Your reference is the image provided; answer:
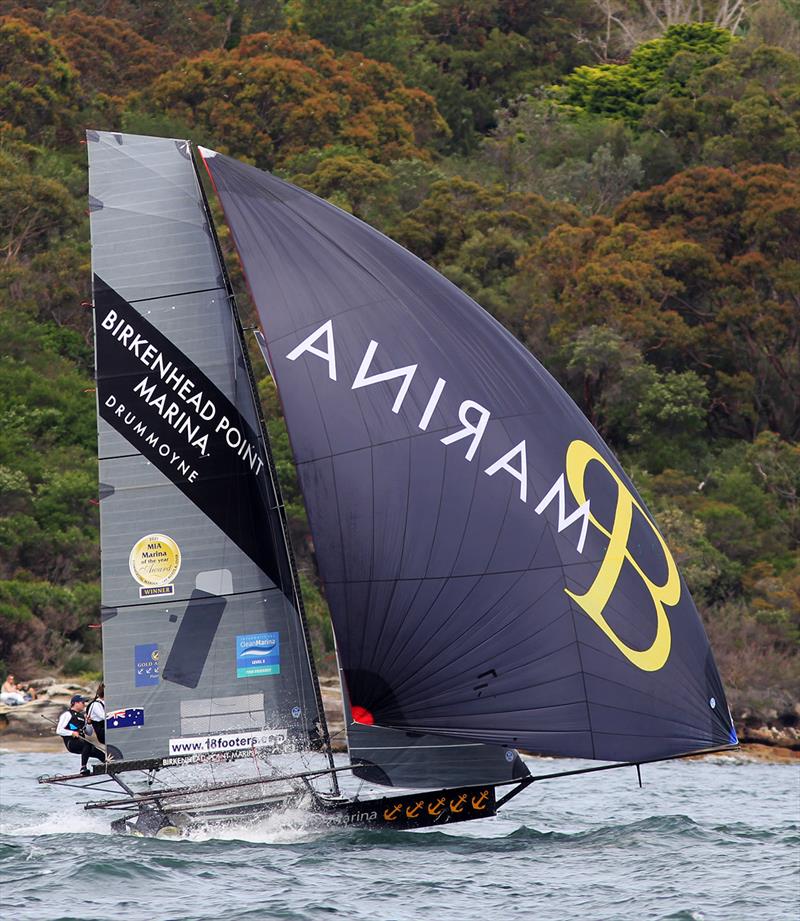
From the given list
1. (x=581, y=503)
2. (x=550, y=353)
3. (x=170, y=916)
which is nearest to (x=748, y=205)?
(x=550, y=353)

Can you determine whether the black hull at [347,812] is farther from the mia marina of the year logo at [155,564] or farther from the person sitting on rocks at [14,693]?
the person sitting on rocks at [14,693]

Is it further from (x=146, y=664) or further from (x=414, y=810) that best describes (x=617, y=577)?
(x=146, y=664)

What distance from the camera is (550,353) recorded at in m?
37.4

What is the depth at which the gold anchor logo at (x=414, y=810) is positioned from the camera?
13.7 m

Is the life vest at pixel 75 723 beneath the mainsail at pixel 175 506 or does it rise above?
beneath

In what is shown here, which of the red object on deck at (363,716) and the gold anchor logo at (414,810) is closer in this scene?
the red object on deck at (363,716)

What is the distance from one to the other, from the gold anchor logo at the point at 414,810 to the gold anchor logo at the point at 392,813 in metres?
0.07

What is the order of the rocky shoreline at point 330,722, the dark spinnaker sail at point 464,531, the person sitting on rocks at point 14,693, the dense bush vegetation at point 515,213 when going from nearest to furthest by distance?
the dark spinnaker sail at point 464,531
the rocky shoreline at point 330,722
the person sitting on rocks at point 14,693
the dense bush vegetation at point 515,213

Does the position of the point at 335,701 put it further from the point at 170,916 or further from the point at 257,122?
the point at 257,122

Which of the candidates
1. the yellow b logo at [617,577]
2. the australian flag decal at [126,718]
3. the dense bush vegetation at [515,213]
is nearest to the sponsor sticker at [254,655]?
the australian flag decal at [126,718]

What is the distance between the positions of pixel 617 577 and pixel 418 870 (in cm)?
272

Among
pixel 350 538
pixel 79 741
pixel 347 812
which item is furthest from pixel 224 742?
pixel 350 538

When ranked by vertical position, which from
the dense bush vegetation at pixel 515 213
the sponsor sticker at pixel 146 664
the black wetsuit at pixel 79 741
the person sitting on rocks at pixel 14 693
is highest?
the dense bush vegetation at pixel 515 213

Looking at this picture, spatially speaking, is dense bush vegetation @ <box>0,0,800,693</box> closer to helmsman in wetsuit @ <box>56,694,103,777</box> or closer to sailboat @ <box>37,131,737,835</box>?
helmsman in wetsuit @ <box>56,694,103,777</box>
